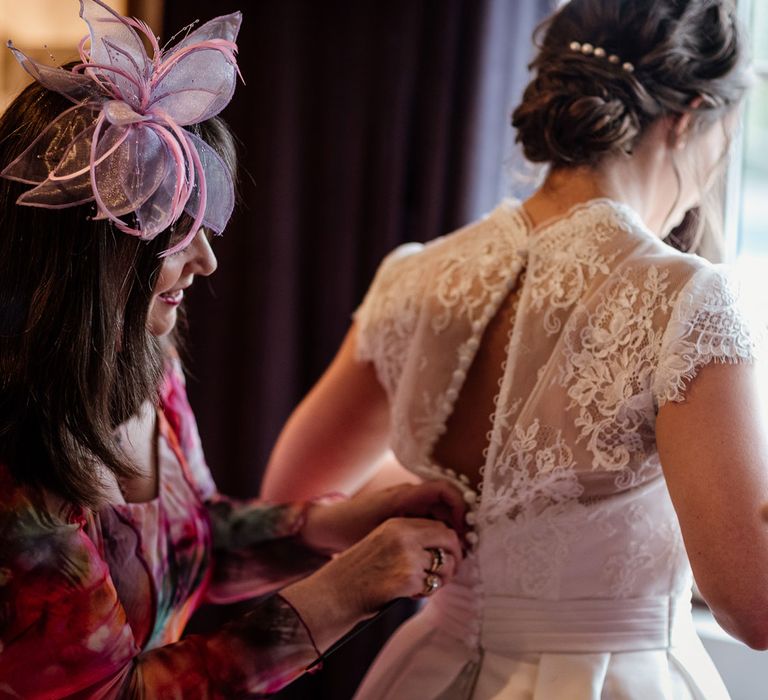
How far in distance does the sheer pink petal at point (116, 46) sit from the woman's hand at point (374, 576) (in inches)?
22.5

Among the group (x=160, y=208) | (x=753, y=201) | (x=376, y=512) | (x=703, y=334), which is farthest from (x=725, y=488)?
(x=753, y=201)

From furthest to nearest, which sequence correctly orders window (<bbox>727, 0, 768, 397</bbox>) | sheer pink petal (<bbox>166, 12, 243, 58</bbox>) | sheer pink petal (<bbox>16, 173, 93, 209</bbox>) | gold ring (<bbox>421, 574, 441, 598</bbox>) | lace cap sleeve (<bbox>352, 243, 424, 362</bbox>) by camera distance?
1. window (<bbox>727, 0, 768, 397</bbox>)
2. lace cap sleeve (<bbox>352, 243, 424, 362</bbox>)
3. gold ring (<bbox>421, 574, 441, 598</bbox>)
4. sheer pink petal (<bbox>166, 12, 243, 58</bbox>)
5. sheer pink petal (<bbox>16, 173, 93, 209</bbox>)

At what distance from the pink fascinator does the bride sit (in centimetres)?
41

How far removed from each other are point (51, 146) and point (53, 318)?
0.17 m

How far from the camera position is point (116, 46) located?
981 mm

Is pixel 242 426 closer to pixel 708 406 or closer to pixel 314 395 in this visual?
pixel 314 395

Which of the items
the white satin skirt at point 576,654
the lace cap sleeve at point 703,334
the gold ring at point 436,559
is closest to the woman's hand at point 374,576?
the gold ring at point 436,559

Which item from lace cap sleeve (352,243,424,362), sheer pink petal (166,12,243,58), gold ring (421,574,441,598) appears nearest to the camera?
sheer pink petal (166,12,243,58)

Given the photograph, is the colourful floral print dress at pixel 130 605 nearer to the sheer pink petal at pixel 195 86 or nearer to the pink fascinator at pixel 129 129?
the pink fascinator at pixel 129 129

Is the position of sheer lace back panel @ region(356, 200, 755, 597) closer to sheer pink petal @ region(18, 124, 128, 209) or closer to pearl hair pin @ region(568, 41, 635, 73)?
pearl hair pin @ region(568, 41, 635, 73)

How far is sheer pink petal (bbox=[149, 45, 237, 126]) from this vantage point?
1.01 meters

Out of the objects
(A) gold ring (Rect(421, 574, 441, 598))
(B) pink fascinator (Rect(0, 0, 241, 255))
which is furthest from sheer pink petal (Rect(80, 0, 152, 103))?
(A) gold ring (Rect(421, 574, 441, 598))

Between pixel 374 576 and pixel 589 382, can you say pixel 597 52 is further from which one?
pixel 374 576

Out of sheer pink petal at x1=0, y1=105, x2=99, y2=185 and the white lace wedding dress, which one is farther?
the white lace wedding dress
